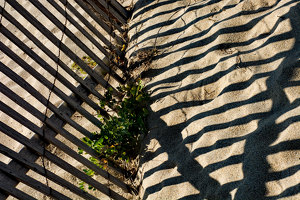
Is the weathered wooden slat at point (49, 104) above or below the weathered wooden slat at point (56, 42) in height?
below

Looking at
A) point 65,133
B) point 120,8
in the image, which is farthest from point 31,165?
point 120,8

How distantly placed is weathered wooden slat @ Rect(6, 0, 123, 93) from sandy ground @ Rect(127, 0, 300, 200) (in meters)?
0.50

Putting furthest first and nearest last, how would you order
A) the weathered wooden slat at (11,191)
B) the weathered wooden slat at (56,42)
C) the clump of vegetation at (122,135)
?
the clump of vegetation at (122,135), the weathered wooden slat at (56,42), the weathered wooden slat at (11,191)

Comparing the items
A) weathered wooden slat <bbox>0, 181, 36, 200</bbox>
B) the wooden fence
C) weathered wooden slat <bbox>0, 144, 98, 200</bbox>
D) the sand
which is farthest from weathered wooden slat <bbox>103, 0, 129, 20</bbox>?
weathered wooden slat <bbox>0, 181, 36, 200</bbox>

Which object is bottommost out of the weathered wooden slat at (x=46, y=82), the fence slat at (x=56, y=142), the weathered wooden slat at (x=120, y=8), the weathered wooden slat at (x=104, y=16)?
the fence slat at (x=56, y=142)

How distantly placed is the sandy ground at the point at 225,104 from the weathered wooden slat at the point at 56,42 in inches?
19.6

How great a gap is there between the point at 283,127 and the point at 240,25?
1234 mm

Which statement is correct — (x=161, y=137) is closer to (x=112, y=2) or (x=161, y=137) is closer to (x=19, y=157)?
(x=19, y=157)

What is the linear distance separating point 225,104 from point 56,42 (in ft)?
5.38

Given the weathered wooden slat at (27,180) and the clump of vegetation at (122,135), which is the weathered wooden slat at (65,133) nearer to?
the clump of vegetation at (122,135)

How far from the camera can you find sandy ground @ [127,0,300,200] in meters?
2.45

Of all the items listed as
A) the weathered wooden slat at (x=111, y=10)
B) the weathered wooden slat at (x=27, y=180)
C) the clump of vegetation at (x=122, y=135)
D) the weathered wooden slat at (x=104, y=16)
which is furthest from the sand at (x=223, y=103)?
the weathered wooden slat at (x=27, y=180)

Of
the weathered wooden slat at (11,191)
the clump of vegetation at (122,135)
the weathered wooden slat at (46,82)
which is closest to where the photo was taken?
the weathered wooden slat at (11,191)

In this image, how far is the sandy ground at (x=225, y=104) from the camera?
2447 mm
